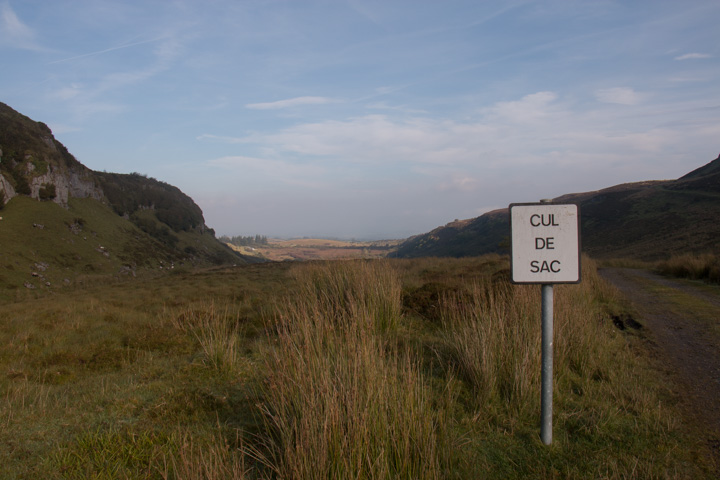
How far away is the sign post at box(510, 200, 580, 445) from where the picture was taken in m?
3.04

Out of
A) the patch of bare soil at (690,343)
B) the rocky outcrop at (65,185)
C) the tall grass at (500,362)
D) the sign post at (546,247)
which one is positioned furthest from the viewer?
the rocky outcrop at (65,185)

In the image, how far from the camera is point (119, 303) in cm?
1490

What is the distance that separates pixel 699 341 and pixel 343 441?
7063mm

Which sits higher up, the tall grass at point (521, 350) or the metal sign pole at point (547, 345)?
the metal sign pole at point (547, 345)

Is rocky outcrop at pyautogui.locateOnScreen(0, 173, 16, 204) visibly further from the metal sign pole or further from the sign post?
the metal sign pole


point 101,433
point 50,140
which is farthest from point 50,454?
point 50,140

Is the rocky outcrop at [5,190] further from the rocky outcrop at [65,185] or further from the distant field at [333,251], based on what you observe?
the distant field at [333,251]

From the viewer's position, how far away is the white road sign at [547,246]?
304cm

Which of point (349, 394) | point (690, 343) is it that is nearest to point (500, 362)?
point (349, 394)

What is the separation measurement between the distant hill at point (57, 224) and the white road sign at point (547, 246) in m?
38.1

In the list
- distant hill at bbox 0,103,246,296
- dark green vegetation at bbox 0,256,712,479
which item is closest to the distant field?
dark green vegetation at bbox 0,256,712,479

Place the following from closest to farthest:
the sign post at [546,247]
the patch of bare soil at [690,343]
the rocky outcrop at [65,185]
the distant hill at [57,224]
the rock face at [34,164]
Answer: the sign post at [546,247] < the patch of bare soil at [690,343] < the distant hill at [57,224] < the rock face at [34,164] < the rocky outcrop at [65,185]

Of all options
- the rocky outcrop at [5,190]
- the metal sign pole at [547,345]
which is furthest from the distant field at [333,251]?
the rocky outcrop at [5,190]

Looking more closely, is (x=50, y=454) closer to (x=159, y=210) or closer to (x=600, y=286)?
(x=600, y=286)
